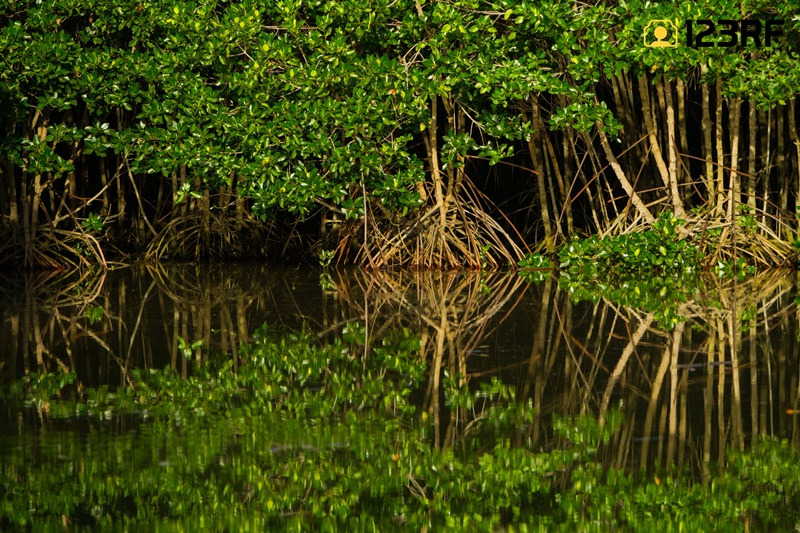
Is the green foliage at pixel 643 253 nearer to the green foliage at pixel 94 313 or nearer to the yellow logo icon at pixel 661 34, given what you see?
the yellow logo icon at pixel 661 34

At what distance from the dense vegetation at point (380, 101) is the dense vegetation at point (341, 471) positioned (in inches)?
241

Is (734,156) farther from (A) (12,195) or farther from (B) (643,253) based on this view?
(A) (12,195)

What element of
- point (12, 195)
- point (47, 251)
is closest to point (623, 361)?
point (12, 195)

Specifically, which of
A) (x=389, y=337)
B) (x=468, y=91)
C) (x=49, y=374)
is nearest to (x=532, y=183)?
(x=468, y=91)

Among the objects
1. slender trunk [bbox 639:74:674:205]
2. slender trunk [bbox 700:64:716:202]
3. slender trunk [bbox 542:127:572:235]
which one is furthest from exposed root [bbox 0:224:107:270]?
slender trunk [bbox 700:64:716:202]

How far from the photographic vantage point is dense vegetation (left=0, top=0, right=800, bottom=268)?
11094 millimetres

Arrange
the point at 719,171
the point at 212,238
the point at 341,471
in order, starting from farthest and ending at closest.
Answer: the point at 212,238 < the point at 719,171 < the point at 341,471

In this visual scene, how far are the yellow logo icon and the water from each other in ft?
6.74

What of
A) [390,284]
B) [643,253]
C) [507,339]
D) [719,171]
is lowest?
[390,284]

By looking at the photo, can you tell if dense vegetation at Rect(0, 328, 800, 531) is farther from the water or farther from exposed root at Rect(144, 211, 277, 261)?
exposed root at Rect(144, 211, 277, 261)

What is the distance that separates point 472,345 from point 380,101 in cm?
498

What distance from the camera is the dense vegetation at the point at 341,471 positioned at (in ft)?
12.3

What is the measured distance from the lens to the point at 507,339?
7254 mm

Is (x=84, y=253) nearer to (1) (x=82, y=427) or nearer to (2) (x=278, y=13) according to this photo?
(2) (x=278, y=13)
